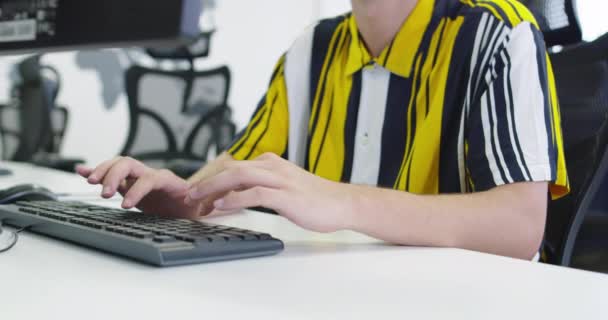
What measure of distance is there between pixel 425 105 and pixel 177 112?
2225 millimetres

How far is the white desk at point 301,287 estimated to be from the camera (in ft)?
1.30

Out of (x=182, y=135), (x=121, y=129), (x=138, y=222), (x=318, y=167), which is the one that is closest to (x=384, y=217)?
(x=138, y=222)

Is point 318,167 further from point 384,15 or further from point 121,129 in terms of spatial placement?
point 121,129

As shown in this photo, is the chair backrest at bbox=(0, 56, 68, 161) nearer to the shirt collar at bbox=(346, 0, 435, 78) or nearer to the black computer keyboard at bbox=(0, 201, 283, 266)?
the shirt collar at bbox=(346, 0, 435, 78)

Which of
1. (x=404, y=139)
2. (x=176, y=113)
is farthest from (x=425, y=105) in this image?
(x=176, y=113)

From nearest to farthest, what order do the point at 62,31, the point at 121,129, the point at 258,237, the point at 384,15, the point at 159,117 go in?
1. the point at 258,237
2. the point at 62,31
3. the point at 384,15
4. the point at 159,117
5. the point at 121,129

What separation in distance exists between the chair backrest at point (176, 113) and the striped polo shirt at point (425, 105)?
186cm

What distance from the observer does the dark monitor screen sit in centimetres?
76

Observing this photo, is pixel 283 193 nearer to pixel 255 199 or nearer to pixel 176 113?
pixel 255 199

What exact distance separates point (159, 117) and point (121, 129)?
118 centimetres

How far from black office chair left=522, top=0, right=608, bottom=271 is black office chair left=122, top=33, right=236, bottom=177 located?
7.01 feet

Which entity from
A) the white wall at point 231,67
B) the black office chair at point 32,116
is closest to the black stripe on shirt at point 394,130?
the black office chair at point 32,116

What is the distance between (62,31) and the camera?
917 millimetres

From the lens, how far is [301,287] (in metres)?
0.46
